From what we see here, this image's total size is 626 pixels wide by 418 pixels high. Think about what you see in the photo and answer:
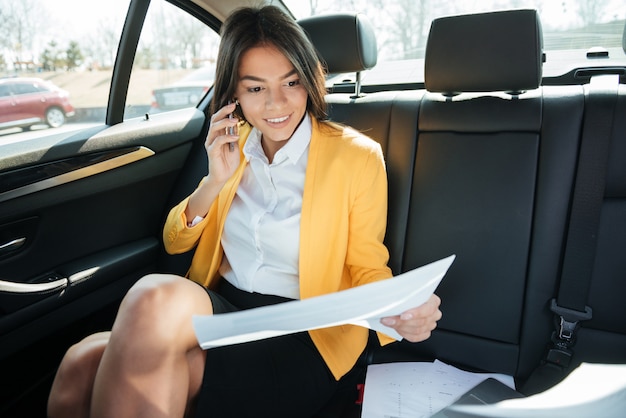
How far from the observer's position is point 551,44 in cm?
191

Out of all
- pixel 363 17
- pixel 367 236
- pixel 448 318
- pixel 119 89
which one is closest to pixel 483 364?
pixel 448 318

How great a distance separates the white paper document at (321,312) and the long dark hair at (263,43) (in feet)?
2.34

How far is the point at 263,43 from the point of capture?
1.34m

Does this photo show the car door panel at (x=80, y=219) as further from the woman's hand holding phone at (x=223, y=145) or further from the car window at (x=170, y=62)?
the woman's hand holding phone at (x=223, y=145)

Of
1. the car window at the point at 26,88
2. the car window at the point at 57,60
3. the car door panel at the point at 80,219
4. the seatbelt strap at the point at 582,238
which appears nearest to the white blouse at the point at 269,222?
the car door panel at the point at 80,219

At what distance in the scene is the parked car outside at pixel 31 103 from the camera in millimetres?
1747

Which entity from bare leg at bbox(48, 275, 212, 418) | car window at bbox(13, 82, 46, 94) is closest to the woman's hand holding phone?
bare leg at bbox(48, 275, 212, 418)

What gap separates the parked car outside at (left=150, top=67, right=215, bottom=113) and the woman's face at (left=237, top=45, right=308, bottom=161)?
3.27ft

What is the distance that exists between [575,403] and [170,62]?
6.89 feet

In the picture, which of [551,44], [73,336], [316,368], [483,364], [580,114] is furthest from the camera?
[551,44]

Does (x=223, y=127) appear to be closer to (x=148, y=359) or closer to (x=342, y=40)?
(x=342, y=40)

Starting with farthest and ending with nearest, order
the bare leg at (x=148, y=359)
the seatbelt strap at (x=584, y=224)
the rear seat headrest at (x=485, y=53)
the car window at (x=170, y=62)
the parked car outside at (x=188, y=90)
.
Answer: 1. the parked car outside at (x=188, y=90)
2. the car window at (x=170, y=62)
3. the rear seat headrest at (x=485, y=53)
4. the seatbelt strap at (x=584, y=224)
5. the bare leg at (x=148, y=359)

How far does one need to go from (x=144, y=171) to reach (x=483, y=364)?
1.40 m

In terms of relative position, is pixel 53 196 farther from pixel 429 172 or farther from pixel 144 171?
pixel 429 172
